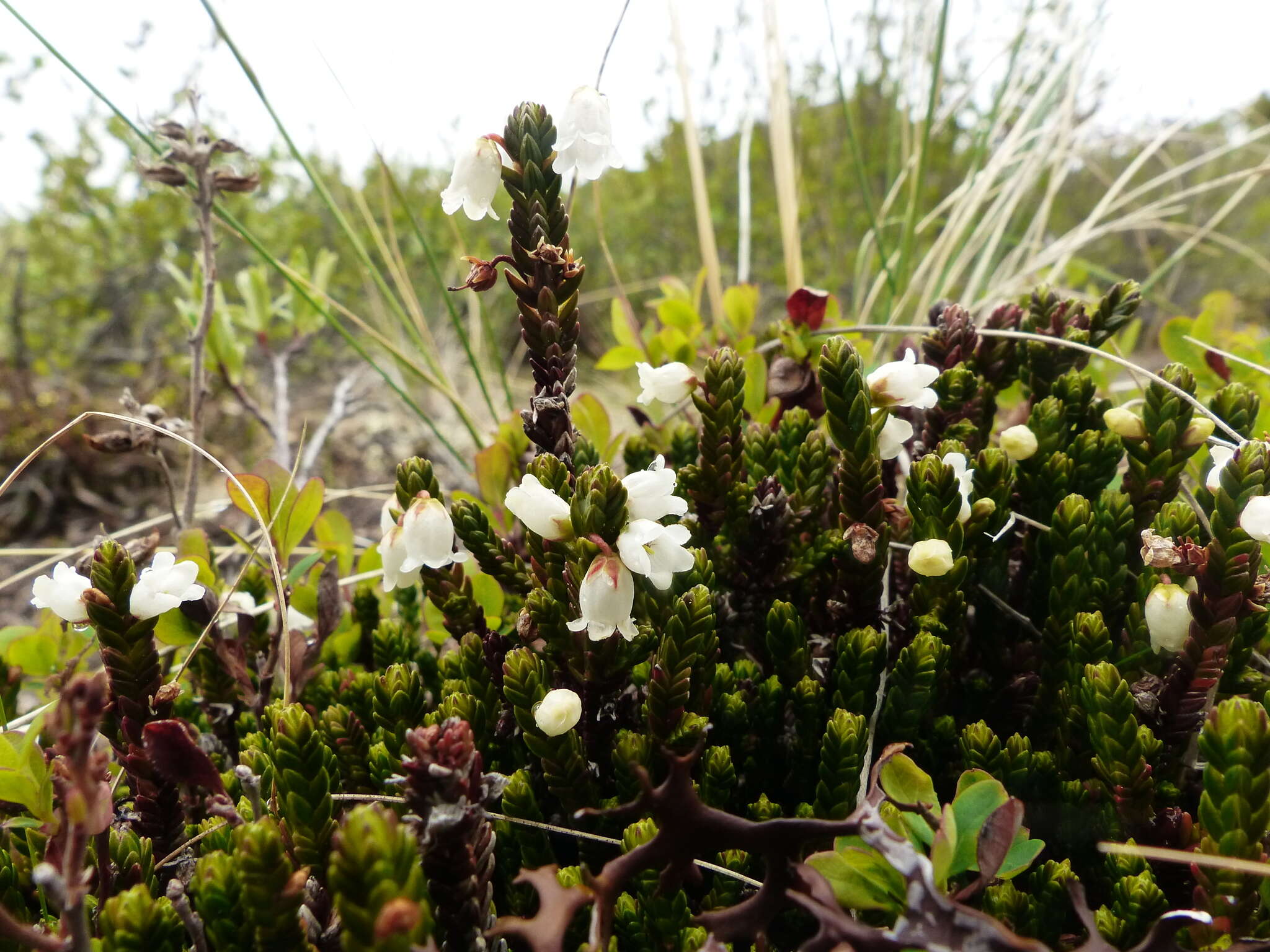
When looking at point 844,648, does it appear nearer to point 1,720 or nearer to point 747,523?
point 747,523

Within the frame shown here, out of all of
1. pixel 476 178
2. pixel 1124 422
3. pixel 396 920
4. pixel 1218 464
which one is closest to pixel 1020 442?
pixel 1124 422

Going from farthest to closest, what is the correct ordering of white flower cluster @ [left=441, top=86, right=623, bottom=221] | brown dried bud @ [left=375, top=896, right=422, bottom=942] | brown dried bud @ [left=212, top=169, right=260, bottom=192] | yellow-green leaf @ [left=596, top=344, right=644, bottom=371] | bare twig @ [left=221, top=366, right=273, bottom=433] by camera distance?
bare twig @ [left=221, top=366, right=273, bottom=433] < yellow-green leaf @ [left=596, top=344, right=644, bottom=371] < brown dried bud @ [left=212, top=169, right=260, bottom=192] < white flower cluster @ [left=441, top=86, right=623, bottom=221] < brown dried bud @ [left=375, top=896, right=422, bottom=942]

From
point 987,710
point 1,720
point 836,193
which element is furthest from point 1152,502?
point 836,193

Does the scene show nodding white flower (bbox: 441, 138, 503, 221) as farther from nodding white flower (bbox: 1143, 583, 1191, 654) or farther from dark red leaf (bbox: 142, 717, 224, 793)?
nodding white flower (bbox: 1143, 583, 1191, 654)

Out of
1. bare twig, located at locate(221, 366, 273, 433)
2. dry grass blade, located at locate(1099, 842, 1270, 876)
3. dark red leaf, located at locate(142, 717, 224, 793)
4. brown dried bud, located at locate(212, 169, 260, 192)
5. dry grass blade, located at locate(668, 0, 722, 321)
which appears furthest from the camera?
dry grass blade, located at locate(668, 0, 722, 321)

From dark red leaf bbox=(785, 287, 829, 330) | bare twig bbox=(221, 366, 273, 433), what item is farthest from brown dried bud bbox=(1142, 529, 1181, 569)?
bare twig bbox=(221, 366, 273, 433)

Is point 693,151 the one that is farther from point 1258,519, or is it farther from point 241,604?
point 1258,519

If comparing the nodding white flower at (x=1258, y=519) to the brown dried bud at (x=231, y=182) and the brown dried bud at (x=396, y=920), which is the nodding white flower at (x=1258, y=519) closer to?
the brown dried bud at (x=396, y=920)
